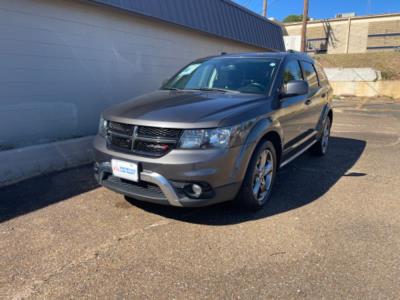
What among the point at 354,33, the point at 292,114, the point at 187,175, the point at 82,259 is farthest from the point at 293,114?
the point at 354,33

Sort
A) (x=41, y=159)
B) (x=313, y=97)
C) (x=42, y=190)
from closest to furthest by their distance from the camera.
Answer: (x=42, y=190) < (x=41, y=159) < (x=313, y=97)

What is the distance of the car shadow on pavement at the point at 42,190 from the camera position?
12.6 feet

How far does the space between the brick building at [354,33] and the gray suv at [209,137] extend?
129ft

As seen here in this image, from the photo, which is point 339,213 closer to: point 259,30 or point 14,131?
point 14,131

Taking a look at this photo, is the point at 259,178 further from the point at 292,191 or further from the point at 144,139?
the point at 144,139

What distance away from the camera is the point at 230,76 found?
14.4ft

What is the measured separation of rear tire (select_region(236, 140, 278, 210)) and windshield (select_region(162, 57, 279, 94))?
76 centimetres

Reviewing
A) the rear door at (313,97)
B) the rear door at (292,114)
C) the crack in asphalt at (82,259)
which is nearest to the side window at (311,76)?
the rear door at (313,97)

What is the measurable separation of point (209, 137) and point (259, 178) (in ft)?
3.16

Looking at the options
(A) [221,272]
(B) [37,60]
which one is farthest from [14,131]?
(A) [221,272]

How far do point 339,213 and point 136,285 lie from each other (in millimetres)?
2445

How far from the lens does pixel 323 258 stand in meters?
2.87

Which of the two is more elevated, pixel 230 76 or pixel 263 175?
pixel 230 76

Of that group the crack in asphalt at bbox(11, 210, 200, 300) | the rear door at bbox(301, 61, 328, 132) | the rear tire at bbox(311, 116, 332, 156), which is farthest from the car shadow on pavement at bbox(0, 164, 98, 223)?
the rear tire at bbox(311, 116, 332, 156)
